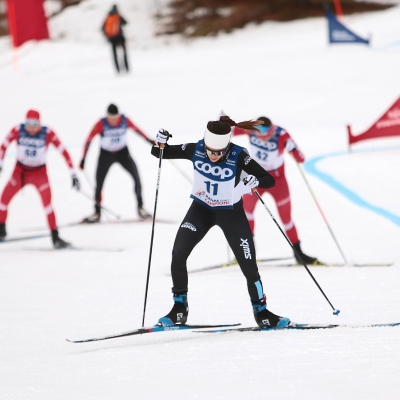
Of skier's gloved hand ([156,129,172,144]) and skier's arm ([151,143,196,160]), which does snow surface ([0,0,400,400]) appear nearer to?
skier's arm ([151,143,196,160])

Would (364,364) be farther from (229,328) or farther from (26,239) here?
(26,239)

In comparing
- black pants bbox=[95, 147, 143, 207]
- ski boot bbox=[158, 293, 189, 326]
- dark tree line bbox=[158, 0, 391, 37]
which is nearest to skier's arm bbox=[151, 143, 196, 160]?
ski boot bbox=[158, 293, 189, 326]

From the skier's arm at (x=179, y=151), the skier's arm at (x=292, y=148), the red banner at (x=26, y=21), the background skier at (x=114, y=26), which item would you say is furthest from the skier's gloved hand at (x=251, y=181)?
the red banner at (x=26, y=21)

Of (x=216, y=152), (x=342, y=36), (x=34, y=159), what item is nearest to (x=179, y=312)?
(x=216, y=152)

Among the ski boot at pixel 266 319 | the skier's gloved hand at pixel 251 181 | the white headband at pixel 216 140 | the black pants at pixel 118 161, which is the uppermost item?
the white headband at pixel 216 140

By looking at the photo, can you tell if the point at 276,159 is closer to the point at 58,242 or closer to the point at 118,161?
the point at 58,242

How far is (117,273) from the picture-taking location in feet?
21.3

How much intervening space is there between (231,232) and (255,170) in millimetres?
403

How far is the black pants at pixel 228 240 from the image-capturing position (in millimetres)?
4242

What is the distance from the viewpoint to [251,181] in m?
4.14

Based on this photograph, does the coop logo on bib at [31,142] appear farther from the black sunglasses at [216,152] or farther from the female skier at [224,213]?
the black sunglasses at [216,152]

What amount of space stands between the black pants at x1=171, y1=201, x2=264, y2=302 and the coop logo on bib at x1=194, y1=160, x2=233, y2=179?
213 mm

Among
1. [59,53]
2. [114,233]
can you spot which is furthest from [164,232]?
[59,53]

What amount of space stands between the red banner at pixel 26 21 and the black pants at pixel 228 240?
56.9 feet
